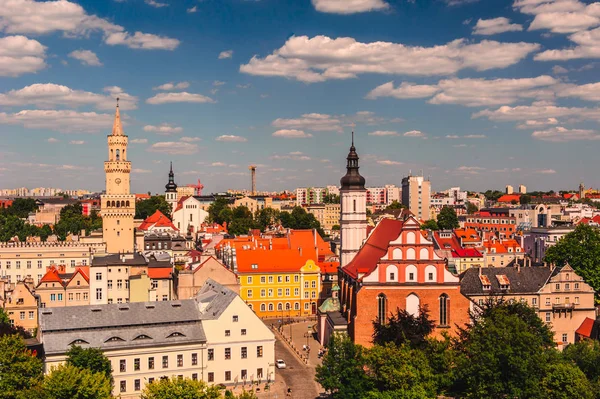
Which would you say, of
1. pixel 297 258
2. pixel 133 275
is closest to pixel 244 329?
pixel 133 275

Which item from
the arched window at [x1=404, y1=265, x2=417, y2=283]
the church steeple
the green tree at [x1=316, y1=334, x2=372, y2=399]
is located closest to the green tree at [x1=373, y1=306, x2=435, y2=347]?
the arched window at [x1=404, y1=265, x2=417, y2=283]

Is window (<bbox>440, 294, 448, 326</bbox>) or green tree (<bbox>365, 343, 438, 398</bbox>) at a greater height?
window (<bbox>440, 294, 448, 326</bbox>)

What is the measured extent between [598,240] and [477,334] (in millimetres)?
43953

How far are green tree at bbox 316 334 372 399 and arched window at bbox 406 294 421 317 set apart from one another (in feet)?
50.7

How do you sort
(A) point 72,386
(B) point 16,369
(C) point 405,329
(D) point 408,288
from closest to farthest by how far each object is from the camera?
A: (A) point 72,386 → (B) point 16,369 → (C) point 405,329 → (D) point 408,288

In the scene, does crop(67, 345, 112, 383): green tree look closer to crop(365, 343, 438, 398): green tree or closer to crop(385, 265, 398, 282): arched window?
crop(365, 343, 438, 398): green tree

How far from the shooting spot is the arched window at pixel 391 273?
63406 mm

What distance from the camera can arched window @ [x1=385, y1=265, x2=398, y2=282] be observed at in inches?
2496

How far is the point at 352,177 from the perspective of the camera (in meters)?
76.2

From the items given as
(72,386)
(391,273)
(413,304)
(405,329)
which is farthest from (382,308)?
(72,386)

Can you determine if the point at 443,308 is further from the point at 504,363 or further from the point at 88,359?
the point at 88,359

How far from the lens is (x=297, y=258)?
3479 inches

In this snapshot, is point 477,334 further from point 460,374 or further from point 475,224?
point 475,224

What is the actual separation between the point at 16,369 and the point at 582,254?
67.5 metres
